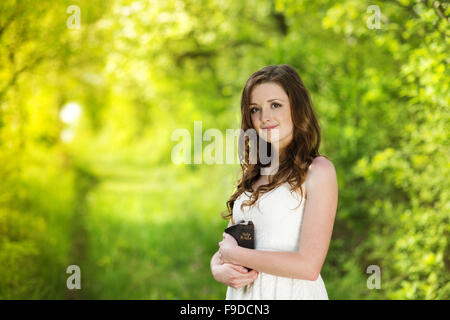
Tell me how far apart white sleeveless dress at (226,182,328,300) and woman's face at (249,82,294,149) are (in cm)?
27

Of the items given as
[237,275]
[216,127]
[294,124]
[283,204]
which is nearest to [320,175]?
[283,204]

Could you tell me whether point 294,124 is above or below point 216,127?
below

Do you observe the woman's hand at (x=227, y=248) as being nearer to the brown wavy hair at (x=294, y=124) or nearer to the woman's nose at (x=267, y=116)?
the brown wavy hair at (x=294, y=124)

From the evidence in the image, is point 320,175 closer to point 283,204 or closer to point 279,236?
point 283,204

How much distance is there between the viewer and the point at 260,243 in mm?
2080

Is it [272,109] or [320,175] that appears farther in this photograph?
[272,109]

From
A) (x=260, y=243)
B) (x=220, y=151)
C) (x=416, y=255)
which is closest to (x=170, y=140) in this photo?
(x=220, y=151)

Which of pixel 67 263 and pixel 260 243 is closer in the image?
pixel 260 243

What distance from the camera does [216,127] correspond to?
1011 cm

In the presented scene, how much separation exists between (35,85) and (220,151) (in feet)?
13.6

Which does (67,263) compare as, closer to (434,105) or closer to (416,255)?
(416,255)

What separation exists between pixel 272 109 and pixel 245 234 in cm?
61

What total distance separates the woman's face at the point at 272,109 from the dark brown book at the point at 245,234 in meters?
0.43

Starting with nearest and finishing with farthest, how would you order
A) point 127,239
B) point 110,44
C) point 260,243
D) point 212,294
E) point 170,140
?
point 260,243 → point 212,294 → point 127,239 → point 110,44 → point 170,140
